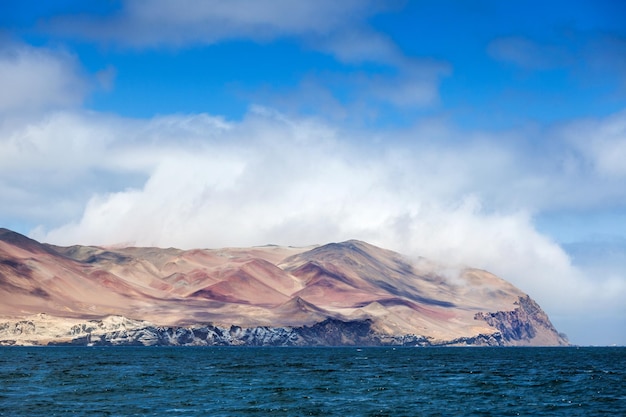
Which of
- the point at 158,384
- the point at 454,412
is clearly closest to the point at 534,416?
the point at 454,412

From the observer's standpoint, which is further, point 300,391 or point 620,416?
point 300,391

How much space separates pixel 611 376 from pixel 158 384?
72.6 m

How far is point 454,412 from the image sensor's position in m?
82.3

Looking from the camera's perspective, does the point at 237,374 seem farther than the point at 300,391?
Yes

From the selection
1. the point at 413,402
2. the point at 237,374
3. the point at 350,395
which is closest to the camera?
the point at 413,402

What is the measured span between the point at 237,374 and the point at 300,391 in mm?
36467

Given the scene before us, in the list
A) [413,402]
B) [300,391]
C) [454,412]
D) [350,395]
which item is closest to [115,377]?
[300,391]

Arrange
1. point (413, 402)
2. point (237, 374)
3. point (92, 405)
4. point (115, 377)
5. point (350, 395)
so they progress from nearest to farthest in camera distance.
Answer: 1. point (92, 405)
2. point (413, 402)
3. point (350, 395)
4. point (115, 377)
5. point (237, 374)

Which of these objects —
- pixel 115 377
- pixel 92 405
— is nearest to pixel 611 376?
pixel 115 377

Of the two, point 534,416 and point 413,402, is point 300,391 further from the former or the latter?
point 534,416

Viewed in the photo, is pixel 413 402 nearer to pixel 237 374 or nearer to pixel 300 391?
pixel 300 391

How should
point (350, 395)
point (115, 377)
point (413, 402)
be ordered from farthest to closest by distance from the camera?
1. point (115, 377)
2. point (350, 395)
3. point (413, 402)

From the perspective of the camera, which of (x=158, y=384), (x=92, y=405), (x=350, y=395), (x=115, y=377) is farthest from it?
(x=115, y=377)

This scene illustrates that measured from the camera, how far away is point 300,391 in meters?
104
